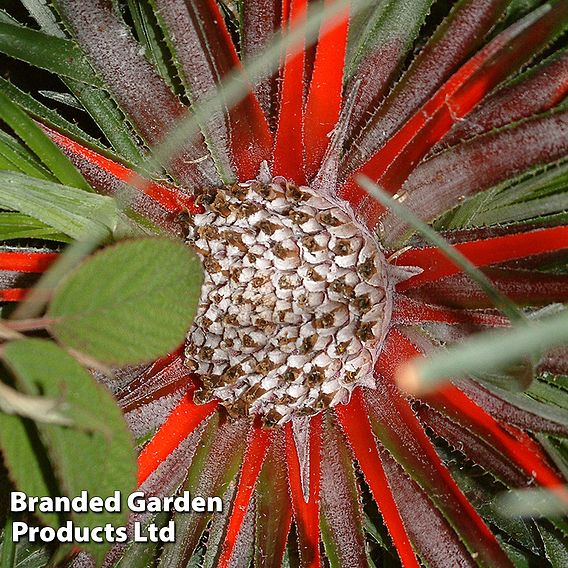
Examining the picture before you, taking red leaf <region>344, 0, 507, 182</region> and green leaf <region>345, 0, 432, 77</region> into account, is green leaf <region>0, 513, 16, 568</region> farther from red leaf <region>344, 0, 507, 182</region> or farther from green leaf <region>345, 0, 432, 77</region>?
green leaf <region>345, 0, 432, 77</region>

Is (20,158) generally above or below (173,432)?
Answer: above

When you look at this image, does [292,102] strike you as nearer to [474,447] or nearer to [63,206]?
[63,206]

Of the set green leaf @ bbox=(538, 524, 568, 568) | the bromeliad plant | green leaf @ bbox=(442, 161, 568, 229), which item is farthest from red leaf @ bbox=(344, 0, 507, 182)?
green leaf @ bbox=(538, 524, 568, 568)

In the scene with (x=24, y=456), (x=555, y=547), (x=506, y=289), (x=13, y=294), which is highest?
(x=13, y=294)

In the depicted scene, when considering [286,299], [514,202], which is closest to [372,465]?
[286,299]

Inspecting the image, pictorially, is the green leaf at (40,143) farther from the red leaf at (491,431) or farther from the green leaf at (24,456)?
the red leaf at (491,431)
